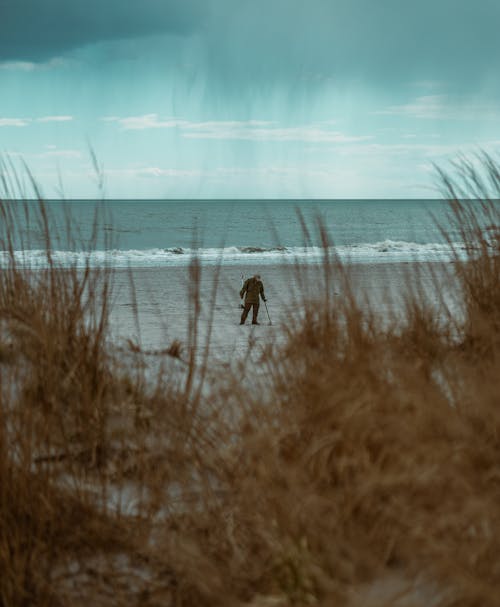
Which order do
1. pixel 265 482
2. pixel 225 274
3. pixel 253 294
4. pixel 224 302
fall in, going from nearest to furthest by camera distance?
pixel 265 482
pixel 253 294
pixel 224 302
pixel 225 274

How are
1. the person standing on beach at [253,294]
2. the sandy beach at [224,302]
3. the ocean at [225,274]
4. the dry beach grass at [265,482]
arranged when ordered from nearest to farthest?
1. the dry beach grass at [265,482]
2. the ocean at [225,274]
3. the sandy beach at [224,302]
4. the person standing on beach at [253,294]

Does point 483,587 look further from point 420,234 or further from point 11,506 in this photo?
point 420,234

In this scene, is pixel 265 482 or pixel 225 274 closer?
pixel 265 482

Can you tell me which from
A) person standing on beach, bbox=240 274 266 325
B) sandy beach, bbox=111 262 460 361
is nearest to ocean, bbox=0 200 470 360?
sandy beach, bbox=111 262 460 361

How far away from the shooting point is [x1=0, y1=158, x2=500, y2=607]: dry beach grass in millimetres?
1886

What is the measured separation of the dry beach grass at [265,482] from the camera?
189 cm

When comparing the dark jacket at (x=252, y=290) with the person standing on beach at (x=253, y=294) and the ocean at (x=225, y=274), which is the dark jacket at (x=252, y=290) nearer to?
the person standing on beach at (x=253, y=294)

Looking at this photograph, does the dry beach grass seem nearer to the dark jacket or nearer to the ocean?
the ocean

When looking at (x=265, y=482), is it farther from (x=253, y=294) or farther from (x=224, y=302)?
(x=224, y=302)

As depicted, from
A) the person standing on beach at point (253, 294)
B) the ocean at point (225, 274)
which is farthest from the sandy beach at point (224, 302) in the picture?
the person standing on beach at point (253, 294)

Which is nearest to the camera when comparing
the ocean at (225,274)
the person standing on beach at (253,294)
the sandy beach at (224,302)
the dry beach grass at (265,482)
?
the dry beach grass at (265,482)

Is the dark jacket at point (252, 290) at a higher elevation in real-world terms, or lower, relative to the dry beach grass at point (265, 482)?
higher

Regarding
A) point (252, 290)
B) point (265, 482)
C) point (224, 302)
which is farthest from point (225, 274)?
point (265, 482)

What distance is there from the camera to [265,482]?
219 centimetres
